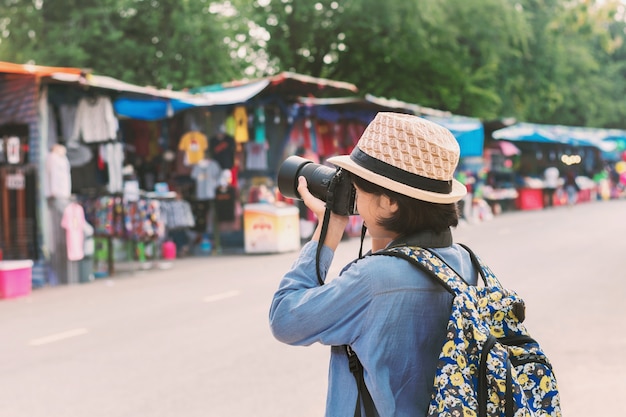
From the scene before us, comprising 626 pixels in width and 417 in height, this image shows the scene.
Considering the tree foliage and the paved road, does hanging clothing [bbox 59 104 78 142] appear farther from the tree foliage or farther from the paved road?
the tree foliage

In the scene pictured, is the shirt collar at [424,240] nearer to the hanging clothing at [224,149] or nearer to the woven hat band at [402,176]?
the woven hat band at [402,176]

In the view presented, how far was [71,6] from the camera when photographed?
23.6 m

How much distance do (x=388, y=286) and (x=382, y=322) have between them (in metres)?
0.09

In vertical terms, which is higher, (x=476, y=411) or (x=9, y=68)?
(x=9, y=68)

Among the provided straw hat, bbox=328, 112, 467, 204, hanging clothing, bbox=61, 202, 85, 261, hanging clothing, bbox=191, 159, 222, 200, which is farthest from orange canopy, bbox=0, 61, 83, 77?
straw hat, bbox=328, 112, 467, 204

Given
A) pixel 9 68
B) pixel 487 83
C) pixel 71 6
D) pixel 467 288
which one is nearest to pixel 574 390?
pixel 467 288

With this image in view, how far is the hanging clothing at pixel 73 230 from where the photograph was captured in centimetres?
1105

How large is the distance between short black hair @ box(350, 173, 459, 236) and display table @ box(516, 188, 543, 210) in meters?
28.4

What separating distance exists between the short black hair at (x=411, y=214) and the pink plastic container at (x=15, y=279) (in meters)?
8.78

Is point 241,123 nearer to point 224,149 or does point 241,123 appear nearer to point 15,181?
point 224,149

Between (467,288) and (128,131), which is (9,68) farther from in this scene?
(467,288)

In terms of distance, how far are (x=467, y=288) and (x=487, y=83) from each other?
33.7 meters

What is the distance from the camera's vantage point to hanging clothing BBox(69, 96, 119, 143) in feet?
38.9

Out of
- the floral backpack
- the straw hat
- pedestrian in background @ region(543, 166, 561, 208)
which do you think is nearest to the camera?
the floral backpack
